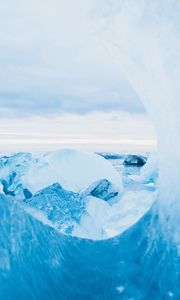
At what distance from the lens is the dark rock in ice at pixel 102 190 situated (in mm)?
8383

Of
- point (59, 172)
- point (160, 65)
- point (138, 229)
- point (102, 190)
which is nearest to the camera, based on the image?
point (160, 65)

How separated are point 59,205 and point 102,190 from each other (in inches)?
91.9

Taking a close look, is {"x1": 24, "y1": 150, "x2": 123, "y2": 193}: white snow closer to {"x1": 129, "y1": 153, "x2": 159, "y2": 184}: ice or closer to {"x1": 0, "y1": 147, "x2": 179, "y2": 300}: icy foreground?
{"x1": 129, "y1": 153, "x2": 159, "y2": 184}: ice

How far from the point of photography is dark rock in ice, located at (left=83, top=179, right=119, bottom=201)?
27.5ft

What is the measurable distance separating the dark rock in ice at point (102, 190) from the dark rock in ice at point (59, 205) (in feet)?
5.55

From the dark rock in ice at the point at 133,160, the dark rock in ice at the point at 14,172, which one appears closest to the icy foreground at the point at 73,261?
the dark rock in ice at the point at 14,172

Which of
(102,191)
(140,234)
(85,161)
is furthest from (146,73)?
(85,161)

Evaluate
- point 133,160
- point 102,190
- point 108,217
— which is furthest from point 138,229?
point 133,160

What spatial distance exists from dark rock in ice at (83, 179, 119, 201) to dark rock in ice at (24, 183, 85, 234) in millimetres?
1690

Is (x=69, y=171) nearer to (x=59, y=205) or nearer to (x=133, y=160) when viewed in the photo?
(x=59, y=205)

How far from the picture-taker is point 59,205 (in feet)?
20.6

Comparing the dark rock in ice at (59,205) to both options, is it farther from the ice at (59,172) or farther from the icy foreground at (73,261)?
the icy foreground at (73,261)

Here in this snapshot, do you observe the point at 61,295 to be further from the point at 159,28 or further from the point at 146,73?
the point at 159,28

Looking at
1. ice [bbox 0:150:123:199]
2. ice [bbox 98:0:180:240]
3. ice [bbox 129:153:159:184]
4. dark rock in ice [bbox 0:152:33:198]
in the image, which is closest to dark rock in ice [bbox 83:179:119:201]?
ice [bbox 0:150:123:199]
